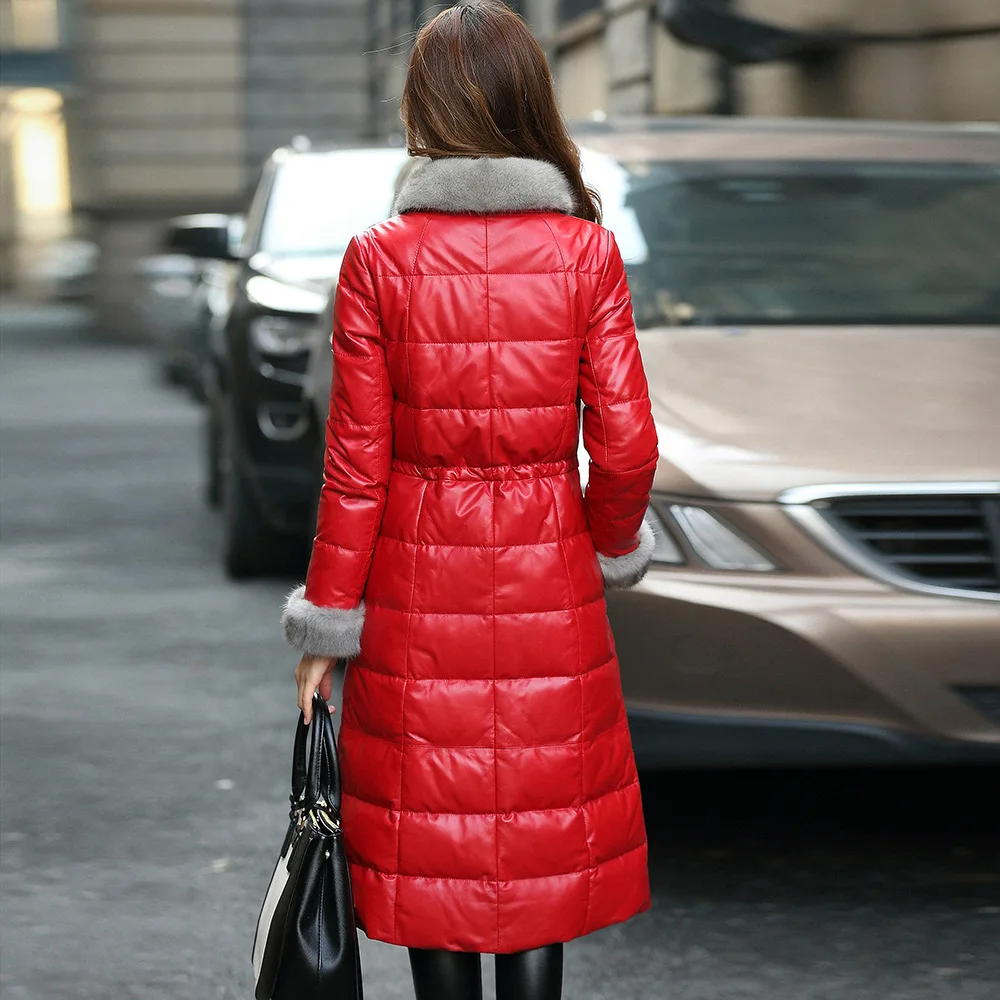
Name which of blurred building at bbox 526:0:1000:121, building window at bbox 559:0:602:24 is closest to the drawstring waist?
blurred building at bbox 526:0:1000:121

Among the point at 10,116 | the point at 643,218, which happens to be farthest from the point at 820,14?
the point at 10,116

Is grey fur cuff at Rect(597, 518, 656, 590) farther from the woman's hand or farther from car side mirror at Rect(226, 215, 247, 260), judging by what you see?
car side mirror at Rect(226, 215, 247, 260)

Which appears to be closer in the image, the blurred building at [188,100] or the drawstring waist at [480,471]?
the drawstring waist at [480,471]

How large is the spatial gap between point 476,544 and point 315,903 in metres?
0.57

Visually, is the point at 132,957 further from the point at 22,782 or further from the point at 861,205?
the point at 861,205

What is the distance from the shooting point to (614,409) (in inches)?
109

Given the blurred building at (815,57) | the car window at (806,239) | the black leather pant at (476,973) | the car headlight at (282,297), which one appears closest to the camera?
the black leather pant at (476,973)

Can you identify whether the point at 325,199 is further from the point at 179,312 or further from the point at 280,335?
the point at 179,312

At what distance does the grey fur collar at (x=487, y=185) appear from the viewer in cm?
270

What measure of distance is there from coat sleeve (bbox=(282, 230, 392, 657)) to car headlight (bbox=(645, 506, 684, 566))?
1.27 metres

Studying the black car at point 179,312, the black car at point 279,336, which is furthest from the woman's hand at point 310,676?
the black car at point 179,312

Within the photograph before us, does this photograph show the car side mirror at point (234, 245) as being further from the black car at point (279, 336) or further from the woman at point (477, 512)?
the woman at point (477, 512)

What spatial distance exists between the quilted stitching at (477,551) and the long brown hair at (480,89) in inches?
4.2

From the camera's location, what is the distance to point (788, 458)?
4.00 m
